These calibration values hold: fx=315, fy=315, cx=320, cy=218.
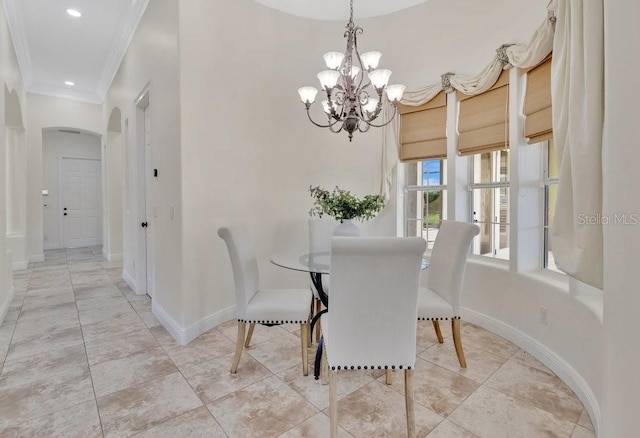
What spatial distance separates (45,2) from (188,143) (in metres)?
2.89

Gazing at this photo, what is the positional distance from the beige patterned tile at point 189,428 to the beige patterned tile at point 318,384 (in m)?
0.53

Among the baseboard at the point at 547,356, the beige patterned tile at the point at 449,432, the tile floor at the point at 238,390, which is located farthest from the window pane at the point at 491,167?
the beige patterned tile at the point at 449,432

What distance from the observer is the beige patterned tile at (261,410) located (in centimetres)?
165

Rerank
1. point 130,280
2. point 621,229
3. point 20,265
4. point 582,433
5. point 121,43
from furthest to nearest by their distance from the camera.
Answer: point 20,265
point 130,280
point 121,43
point 582,433
point 621,229

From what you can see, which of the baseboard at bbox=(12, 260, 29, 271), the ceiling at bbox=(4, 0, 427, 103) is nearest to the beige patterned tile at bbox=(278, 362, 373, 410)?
the ceiling at bbox=(4, 0, 427, 103)

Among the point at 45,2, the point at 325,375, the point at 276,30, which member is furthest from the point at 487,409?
the point at 45,2

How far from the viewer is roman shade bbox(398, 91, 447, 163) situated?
3250 millimetres

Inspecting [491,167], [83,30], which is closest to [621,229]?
[491,167]

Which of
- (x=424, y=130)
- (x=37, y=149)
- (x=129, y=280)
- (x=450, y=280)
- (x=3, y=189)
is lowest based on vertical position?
(x=129, y=280)

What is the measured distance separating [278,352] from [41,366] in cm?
169

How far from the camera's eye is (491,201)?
308 cm

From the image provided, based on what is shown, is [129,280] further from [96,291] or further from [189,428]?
[189,428]

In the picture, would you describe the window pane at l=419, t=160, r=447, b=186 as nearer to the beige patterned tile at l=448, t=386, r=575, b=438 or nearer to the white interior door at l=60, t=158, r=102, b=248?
the beige patterned tile at l=448, t=386, r=575, b=438

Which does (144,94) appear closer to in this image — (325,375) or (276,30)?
(276,30)
